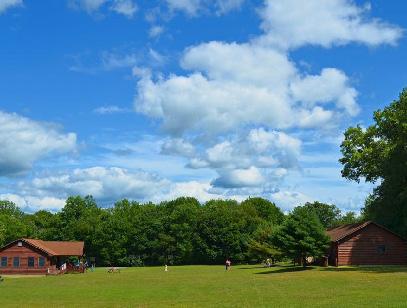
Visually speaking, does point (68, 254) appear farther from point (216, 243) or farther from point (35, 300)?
point (35, 300)

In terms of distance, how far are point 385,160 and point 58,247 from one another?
2034 inches

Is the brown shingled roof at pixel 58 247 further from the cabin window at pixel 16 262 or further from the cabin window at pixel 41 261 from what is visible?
the cabin window at pixel 16 262

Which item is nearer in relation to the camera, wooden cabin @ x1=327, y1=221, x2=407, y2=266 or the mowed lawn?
the mowed lawn

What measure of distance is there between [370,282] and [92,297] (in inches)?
729

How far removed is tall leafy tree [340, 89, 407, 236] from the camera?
198 ft

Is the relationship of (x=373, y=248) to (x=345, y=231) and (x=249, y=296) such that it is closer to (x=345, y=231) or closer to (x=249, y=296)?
(x=345, y=231)

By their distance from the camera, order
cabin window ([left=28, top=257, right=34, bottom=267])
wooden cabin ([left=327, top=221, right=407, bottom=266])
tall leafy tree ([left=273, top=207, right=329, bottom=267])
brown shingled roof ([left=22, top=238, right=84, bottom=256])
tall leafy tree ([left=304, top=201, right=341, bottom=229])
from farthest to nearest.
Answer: tall leafy tree ([left=304, top=201, right=341, bottom=229]) → brown shingled roof ([left=22, top=238, right=84, bottom=256]) → cabin window ([left=28, top=257, right=34, bottom=267]) → wooden cabin ([left=327, top=221, right=407, bottom=266]) → tall leafy tree ([left=273, top=207, right=329, bottom=267])

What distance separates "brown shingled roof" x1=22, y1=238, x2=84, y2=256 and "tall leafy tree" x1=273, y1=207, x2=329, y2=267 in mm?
37221

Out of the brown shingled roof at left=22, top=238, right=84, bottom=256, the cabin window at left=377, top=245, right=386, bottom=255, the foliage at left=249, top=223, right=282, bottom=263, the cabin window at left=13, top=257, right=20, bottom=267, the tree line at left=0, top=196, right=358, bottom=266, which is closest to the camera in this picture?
the cabin window at left=377, top=245, right=386, bottom=255

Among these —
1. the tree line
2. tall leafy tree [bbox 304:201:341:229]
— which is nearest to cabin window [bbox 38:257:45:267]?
the tree line

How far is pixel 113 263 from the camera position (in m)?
104

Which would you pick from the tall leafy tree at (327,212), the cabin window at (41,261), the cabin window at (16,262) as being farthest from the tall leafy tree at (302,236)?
the tall leafy tree at (327,212)

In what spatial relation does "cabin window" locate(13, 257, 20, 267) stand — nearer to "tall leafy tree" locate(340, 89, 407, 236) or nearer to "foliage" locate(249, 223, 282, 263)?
"foliage" locate(249, 223, 282, 263)

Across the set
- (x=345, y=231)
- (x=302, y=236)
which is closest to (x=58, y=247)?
(x=302, y=236)
